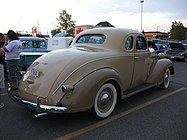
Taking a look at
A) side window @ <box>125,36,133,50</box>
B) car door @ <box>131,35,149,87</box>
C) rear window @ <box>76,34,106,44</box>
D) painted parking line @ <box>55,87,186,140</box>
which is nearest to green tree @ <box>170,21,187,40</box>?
car door @ <box>131,35,149,87</box>

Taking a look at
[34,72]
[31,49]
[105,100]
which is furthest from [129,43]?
[31,49]

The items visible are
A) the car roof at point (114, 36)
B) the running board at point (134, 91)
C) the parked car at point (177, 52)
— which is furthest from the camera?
the parked car at point (177, 52)

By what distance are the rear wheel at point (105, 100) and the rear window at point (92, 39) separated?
127 centimetres

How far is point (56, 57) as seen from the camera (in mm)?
4195

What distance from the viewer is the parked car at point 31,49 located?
29.0ft

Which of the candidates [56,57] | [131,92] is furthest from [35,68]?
[131,92]

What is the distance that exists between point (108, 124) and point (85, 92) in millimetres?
796

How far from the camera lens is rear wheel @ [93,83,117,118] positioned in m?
3.99

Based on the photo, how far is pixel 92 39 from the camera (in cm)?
521

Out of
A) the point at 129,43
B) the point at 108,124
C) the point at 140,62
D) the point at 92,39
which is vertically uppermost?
the point at 92,39

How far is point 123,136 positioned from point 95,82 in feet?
3.33

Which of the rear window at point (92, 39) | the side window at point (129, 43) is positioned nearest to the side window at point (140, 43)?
the side window at point (129, 43)

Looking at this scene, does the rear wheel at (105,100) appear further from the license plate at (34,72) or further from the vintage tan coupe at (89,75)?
the license plate at (34,72)

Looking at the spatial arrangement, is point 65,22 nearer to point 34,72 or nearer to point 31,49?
point 31,49
